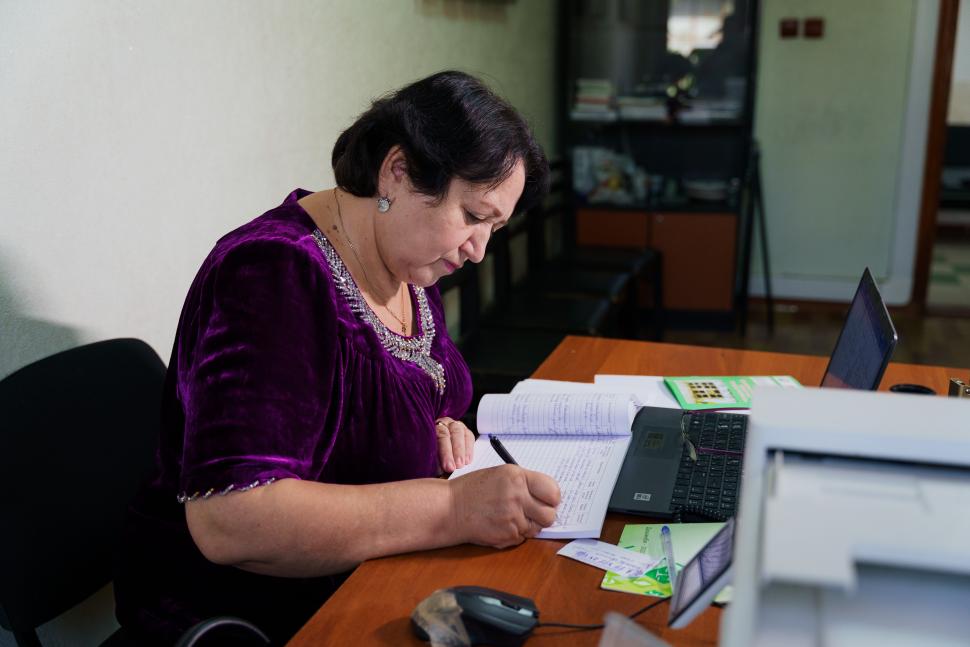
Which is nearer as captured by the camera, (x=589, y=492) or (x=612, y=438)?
(x=589, y=492)

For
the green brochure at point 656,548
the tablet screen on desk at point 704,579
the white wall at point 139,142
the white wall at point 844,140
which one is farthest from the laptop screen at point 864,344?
the white wall at point 844,140

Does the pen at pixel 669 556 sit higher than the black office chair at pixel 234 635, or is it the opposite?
the pen at pixel 669 556

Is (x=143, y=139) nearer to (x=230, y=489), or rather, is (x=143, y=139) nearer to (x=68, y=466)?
(x=68, y=466)

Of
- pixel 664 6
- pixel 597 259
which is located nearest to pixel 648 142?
pixel 664 6

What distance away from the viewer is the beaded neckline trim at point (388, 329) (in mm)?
1259

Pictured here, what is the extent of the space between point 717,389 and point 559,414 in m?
0.38

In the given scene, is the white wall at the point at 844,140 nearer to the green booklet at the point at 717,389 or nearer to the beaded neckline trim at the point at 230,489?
the green booklet at the point at 717,389

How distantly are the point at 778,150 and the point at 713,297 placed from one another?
0.95 m

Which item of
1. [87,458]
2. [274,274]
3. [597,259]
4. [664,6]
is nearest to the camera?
[274,274]

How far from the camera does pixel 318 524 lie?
1079 millimetres

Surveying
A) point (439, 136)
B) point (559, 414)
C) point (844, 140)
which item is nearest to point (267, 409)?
point (439, 136)

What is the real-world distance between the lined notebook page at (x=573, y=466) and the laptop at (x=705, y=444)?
0.02m

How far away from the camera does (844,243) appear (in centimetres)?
489

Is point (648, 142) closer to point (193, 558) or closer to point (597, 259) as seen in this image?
point (597, 259)
